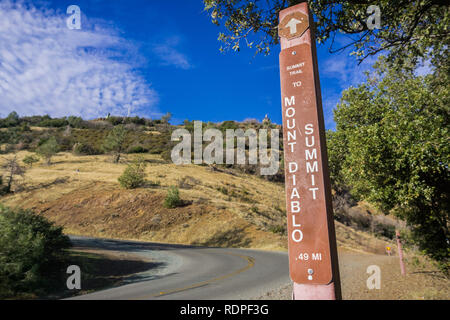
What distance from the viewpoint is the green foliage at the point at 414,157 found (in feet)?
25.0

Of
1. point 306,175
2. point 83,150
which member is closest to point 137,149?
point 83,150

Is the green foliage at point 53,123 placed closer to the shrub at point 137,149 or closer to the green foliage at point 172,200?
the shrub at point 137,149

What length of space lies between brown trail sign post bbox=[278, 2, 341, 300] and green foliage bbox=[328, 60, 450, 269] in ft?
20.1

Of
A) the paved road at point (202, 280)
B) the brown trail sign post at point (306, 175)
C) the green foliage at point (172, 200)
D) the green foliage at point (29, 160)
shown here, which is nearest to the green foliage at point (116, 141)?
the green foliage at point (29, 160)

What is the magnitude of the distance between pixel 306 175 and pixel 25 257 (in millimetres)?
9955

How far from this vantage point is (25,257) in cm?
885

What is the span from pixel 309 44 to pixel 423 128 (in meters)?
6.87

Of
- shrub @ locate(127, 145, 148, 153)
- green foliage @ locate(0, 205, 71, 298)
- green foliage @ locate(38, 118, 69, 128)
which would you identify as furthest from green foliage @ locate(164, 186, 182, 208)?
green foliage @ locate(38, 118, 69, 128)

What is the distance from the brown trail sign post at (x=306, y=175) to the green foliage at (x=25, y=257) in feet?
29.6

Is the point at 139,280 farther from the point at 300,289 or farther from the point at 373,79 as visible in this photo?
the point at 373,79

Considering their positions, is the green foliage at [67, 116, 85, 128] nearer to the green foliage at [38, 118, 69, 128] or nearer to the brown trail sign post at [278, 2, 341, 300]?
the green foliage at [38, 118, 69, 128]

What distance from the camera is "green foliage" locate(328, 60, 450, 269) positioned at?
7.61m

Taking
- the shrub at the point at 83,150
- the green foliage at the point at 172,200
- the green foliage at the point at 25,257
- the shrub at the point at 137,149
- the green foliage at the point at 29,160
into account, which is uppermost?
the shrub at the point at 137,149
